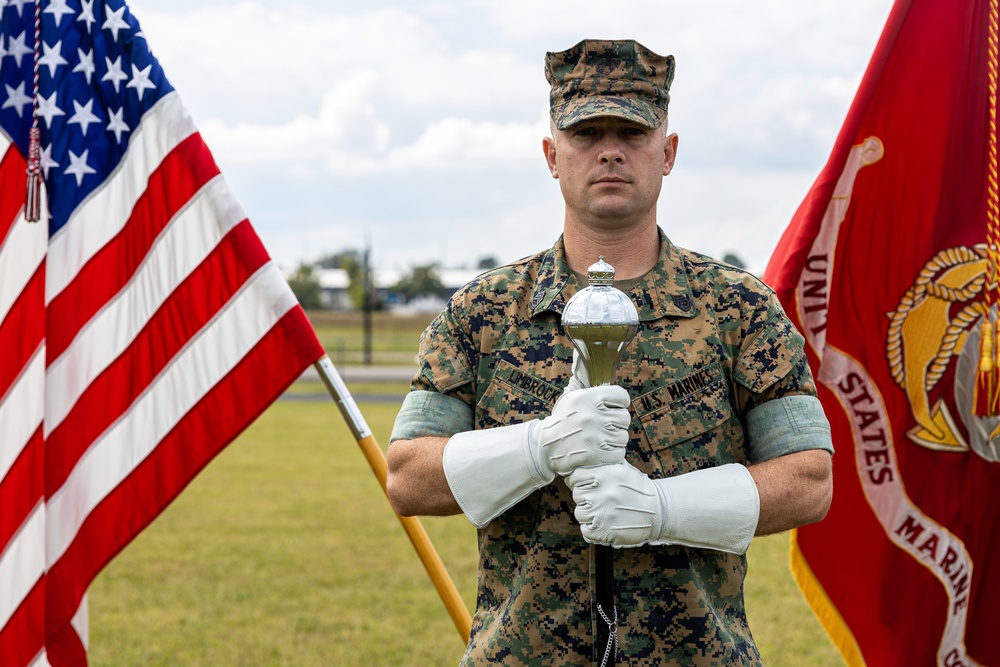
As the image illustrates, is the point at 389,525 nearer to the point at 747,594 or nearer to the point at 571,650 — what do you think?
the point at 747,594

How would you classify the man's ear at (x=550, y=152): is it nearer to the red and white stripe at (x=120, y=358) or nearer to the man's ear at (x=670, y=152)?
the man's ear at (x=670, y=152)

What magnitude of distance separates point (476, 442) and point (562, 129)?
0.70m

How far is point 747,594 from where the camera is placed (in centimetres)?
756

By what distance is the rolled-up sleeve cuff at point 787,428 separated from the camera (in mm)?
2314

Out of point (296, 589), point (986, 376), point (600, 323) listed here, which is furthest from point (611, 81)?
point (296, 589)

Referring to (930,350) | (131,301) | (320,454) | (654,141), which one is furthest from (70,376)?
(320,454)

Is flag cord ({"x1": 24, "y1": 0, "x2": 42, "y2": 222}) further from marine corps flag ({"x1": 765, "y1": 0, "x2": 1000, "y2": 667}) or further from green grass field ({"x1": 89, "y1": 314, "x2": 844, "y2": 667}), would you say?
green grass field ({"x1": 89, "y1": 314, "x2": 844, "y2": 667})

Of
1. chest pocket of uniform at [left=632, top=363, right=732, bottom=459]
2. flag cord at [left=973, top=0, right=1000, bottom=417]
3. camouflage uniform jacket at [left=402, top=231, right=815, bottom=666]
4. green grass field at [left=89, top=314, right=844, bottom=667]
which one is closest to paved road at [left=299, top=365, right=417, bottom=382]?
green grass field at [left=89, top=314, right=844, bottom=667]

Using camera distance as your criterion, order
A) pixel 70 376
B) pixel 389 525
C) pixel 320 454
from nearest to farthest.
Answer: pixel 70 376 < pixel 389 525 < pixel 320 454

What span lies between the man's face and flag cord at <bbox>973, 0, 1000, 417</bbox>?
160 centimetres

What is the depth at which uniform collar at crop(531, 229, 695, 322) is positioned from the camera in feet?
8.13

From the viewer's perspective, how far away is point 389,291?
243 ft

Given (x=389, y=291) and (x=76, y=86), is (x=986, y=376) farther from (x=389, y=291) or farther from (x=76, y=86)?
(x=389, y=291)

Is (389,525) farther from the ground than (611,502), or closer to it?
closer to it
